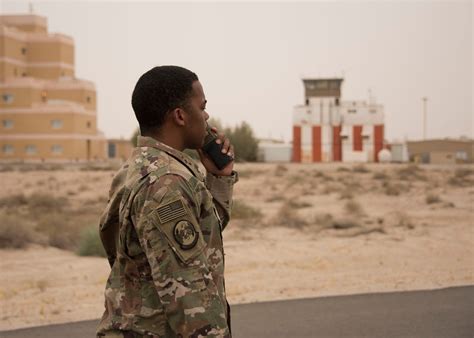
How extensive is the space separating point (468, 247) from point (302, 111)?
61.6 meters

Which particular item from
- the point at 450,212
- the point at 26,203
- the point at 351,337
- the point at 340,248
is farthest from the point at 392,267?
the point at 26,203

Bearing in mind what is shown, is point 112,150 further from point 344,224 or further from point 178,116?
point 178,116

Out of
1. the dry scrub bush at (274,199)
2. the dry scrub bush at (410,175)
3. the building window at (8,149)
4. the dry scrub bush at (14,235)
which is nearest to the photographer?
the dry scrub bush at (14,235)

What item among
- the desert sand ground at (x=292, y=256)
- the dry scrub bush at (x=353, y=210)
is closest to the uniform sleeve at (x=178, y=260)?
the desert sand ground at (x=292, y=256)

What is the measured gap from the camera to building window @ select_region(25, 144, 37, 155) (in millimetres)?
→ 71312

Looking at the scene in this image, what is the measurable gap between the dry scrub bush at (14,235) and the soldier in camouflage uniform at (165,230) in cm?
1316

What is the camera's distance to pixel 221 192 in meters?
3.20

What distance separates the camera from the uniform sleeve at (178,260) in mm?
2541

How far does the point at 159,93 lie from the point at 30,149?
71722 millimetres

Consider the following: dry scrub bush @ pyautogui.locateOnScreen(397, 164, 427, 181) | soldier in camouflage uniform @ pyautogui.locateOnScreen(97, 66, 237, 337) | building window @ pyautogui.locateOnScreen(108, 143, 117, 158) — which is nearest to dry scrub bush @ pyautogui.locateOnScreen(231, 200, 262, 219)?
soldier in camouflage uniform @ pyautogui.locateOnScreen(97, 66, 237, 337)

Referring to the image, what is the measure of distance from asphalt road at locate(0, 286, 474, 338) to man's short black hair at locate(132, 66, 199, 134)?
15.7 feet

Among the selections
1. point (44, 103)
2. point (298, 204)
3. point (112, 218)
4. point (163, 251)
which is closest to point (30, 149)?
point (44, 103)

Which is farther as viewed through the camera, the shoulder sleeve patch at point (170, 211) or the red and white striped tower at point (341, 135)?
the red and white striped tower at point (341, 135)

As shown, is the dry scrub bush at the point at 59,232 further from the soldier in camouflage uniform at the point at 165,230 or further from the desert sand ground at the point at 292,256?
the soldier in camouflage uniform at the point at 165,230
